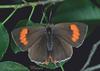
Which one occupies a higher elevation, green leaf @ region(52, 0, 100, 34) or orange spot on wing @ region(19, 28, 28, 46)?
orange spot on wing @ region(19, 28, 28, 46)

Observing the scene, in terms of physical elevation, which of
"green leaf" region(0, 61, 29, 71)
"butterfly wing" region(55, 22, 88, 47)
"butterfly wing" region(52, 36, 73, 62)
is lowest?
"green leaf" region(0, 61, 29, 71)

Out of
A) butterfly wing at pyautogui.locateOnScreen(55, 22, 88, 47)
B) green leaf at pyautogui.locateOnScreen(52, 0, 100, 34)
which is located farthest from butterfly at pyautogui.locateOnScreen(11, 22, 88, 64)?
green leaf at pyautogui.locateOnScreen(52, 0, 100, 34)

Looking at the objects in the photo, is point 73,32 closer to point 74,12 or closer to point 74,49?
point 74,12

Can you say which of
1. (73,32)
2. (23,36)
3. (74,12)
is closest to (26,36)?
(23,36)

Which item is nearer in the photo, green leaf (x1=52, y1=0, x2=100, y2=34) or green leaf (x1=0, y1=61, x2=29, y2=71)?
green leaf (x1=0, y1=61, x2=29, y2=71)

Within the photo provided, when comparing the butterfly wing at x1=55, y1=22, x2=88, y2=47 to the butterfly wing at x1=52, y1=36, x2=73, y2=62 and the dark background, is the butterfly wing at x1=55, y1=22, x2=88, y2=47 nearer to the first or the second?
the butterfly wing at x1=52, y1=36, x2=73, y2=62

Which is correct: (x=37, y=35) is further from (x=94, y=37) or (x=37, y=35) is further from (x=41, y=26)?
(x=94, y=37)
